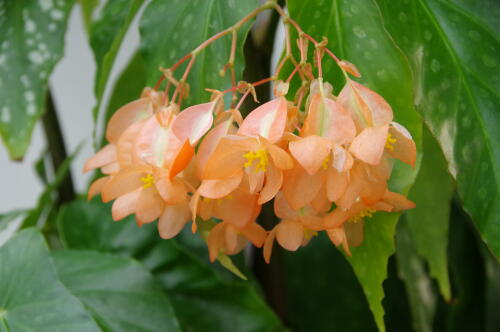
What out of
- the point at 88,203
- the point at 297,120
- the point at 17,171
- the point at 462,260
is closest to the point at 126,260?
the point at 88,203

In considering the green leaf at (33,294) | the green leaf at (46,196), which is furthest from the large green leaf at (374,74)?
the green leaf at (46,196)

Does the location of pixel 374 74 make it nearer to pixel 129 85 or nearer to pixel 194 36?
pixel 194 36

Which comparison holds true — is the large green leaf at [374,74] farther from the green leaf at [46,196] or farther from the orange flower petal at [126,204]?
the green leaf at [46,196]

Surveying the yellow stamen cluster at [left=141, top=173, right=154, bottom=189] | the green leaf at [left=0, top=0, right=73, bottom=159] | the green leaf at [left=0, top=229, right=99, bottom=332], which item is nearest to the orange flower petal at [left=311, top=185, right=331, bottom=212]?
the yellow stamen cluster at [left=141, top=173, right=154, bottom=189]

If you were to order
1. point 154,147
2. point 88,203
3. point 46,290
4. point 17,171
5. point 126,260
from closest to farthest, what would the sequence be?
point 154,147
point 46,290
point 126,260
point 88,203
point 17,171

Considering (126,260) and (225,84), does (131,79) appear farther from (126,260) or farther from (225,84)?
(225,84)
